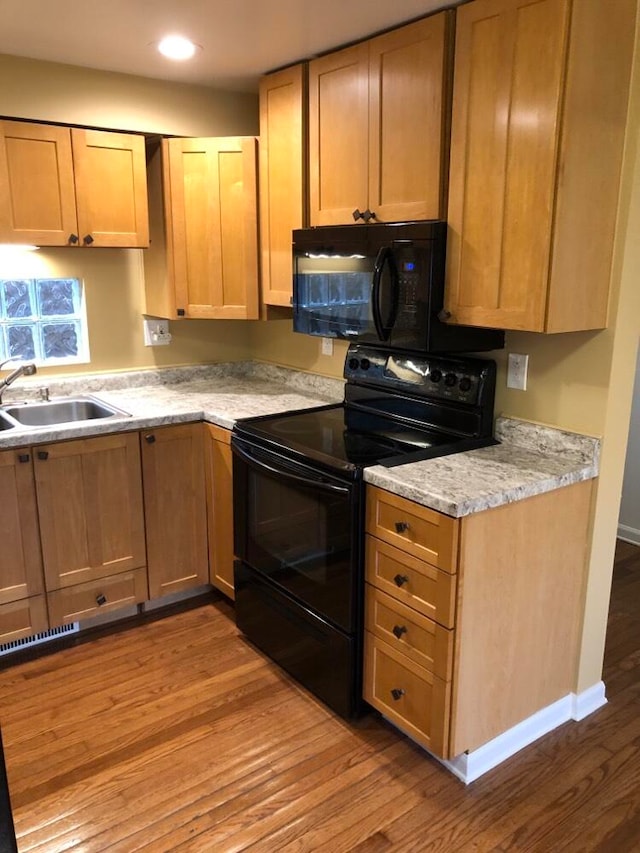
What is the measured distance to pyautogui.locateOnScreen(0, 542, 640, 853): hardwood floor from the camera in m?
1.86

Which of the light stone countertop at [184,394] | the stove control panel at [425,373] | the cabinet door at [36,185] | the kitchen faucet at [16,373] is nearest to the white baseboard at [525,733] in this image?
the stove control panel at [425,373]

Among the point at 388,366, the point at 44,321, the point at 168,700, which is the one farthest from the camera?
the point at 44,321

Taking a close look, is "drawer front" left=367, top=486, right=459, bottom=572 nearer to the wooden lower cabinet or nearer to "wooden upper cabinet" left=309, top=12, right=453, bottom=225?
the wooden lower cabinet

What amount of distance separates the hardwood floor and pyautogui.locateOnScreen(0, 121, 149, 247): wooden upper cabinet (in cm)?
170

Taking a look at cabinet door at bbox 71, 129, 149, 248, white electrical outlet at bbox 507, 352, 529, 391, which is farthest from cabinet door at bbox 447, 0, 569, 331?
cabinet door at bbox 71, 129, 149, 248

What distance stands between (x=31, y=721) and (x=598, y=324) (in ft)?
7.33

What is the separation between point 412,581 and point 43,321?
2.06 m

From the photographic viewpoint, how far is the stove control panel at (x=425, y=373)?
233cm

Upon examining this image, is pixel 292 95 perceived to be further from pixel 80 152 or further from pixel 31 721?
pixel 31 721

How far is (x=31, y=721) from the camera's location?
2.32 metres

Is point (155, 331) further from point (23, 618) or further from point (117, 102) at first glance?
point (23, 618)

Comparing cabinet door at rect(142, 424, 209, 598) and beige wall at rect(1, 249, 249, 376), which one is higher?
beige wall at rect(1, 249, 249, 376)

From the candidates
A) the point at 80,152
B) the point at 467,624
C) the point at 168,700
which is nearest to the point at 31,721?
the point at 168,700

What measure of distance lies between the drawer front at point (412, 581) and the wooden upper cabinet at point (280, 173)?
1277 millimetres
